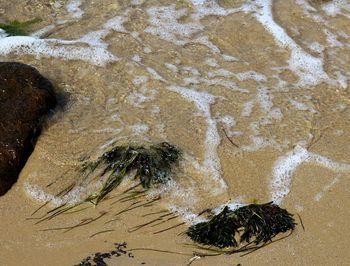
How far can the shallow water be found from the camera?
4152mm

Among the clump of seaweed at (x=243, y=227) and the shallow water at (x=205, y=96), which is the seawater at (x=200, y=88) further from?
the clump of seaweed at (x=243, y=227)

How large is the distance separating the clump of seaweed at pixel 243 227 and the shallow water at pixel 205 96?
14cm

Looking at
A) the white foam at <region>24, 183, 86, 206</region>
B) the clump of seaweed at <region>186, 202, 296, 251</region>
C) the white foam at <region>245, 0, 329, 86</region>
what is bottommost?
the white foam at <region>245, 0, 329, 86</region>

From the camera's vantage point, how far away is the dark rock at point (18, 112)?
4.16 metres

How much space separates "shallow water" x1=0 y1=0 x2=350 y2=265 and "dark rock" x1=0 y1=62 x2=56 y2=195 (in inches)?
4.0

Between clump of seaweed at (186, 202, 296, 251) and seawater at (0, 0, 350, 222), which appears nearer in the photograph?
clump of seaweed at (186, 202, 296, 251)

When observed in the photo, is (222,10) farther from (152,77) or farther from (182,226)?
(182,226)

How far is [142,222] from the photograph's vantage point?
12.6 feet

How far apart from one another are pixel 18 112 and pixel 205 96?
171 centimetres

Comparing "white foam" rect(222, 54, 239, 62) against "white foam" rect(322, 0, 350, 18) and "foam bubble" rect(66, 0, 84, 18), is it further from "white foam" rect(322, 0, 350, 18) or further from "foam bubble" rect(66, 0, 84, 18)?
"foam bubble" rect(66, 0, 84, 18)

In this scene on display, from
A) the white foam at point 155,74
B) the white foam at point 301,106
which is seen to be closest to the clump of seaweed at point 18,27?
the white foam at point 155,74

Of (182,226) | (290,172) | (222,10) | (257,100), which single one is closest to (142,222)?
(182,226)

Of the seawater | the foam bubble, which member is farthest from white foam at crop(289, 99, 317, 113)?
the foam bubble

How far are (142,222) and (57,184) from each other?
2.45 ft
